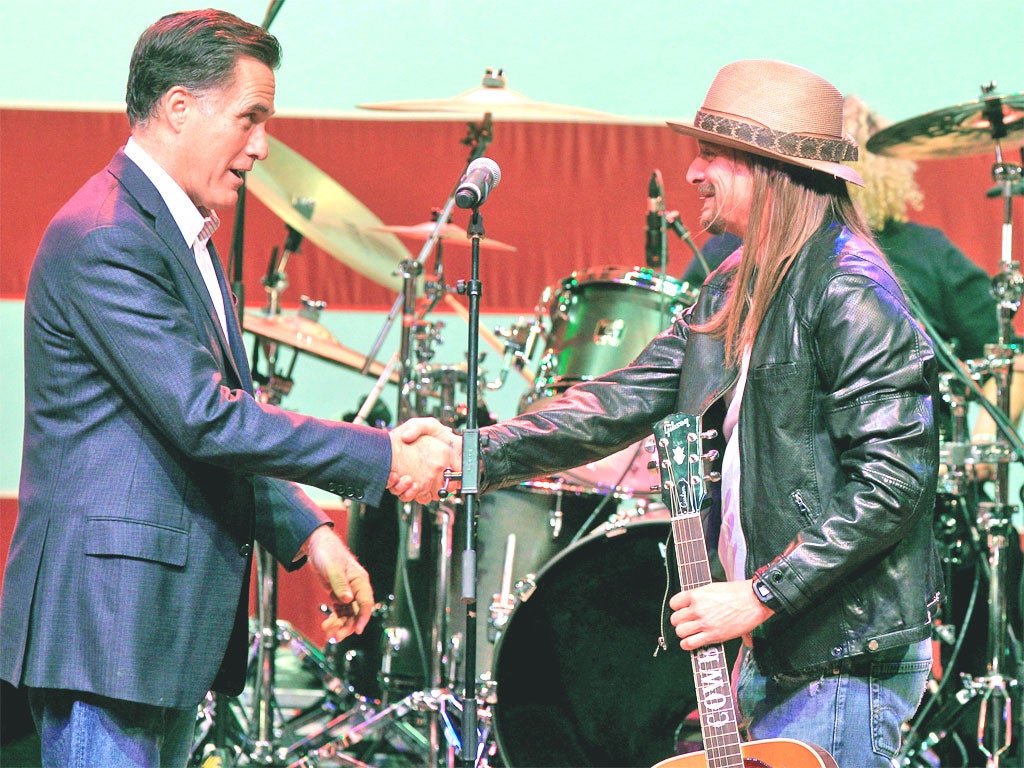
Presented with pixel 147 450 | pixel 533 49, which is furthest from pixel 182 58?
pixel 533 49

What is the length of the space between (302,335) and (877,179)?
8.61ft

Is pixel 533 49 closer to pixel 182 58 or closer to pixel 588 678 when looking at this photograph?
pixel 588 678

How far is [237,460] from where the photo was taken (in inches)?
102

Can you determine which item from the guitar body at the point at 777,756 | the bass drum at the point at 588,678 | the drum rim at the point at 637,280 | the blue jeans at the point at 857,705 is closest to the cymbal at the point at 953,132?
the drum rim at the point at 637,280

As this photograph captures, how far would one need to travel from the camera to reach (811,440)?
2.65m

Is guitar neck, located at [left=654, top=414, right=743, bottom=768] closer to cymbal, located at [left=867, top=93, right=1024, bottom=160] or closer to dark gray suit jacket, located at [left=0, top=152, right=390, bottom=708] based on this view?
dark gray suit jacket, located at [left=0, top=152, right=390, bottom=708]

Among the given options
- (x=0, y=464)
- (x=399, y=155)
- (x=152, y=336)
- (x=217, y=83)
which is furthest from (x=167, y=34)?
(x=0, y=464)

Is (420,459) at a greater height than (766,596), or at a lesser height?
greater

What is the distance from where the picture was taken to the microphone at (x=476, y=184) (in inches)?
111

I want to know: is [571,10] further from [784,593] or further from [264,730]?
[784,593]

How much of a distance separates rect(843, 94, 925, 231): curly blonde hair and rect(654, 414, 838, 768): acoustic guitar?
3.24 metres

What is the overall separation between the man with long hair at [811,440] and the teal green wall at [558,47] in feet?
12.2

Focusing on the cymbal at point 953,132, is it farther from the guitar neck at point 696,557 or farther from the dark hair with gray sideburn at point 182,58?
the dark hair with gray sideburn at point 182,58

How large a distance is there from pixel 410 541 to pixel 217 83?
266 cm
